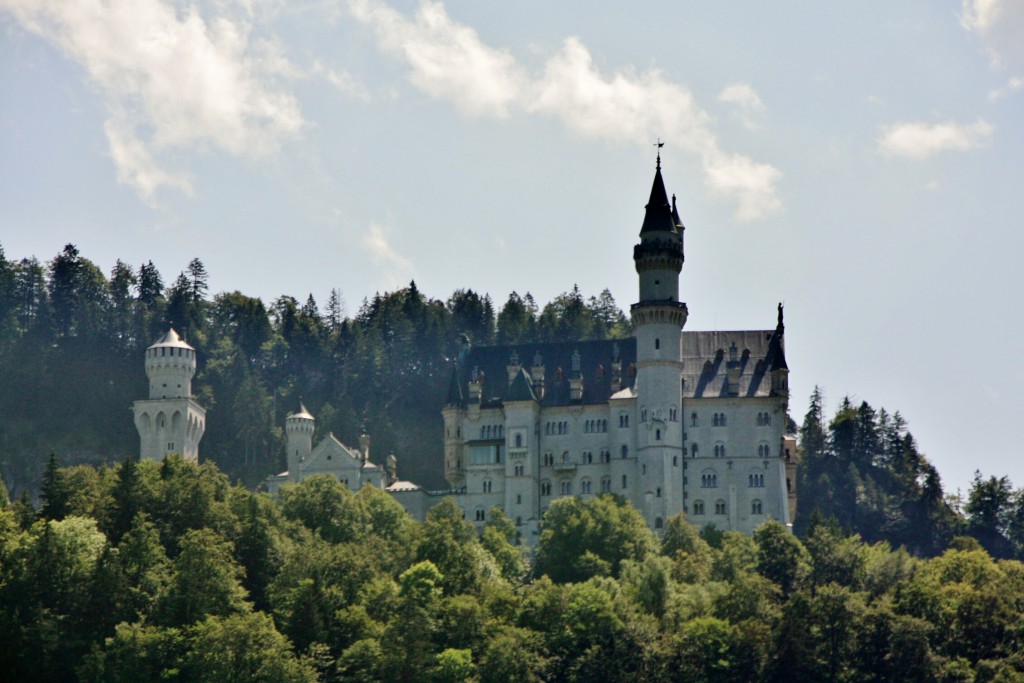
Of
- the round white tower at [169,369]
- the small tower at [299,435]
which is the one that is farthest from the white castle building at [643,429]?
the round white tower at [169,369]

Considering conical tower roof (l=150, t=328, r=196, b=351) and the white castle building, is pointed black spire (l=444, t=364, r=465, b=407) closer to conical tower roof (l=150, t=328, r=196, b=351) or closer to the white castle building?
the white castle building

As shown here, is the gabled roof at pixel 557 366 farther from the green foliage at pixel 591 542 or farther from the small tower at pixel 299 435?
the green foliage at pixel 591 542

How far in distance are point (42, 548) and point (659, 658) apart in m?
28.7

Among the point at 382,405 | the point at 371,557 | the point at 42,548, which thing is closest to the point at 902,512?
the point at 382,405

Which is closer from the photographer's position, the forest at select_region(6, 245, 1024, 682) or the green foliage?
the forest at select_region(6, 245, 1024, 682)

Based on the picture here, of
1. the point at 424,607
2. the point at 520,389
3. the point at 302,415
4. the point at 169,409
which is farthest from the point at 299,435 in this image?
the point at 424,607

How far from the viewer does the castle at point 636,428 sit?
357 ft

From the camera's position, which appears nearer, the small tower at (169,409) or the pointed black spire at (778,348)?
the pointed black spire at (778,348)

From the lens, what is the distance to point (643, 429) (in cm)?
10875

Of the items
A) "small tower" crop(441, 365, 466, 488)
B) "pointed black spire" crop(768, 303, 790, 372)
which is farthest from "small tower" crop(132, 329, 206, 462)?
"pointed black spire" crop(768, 303, 790, 372)

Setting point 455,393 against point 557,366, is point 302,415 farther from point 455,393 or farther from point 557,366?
point 557,366

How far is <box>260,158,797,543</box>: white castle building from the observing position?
357 feet

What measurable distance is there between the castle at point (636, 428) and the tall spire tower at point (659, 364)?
8cm

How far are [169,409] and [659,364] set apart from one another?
3235cm
